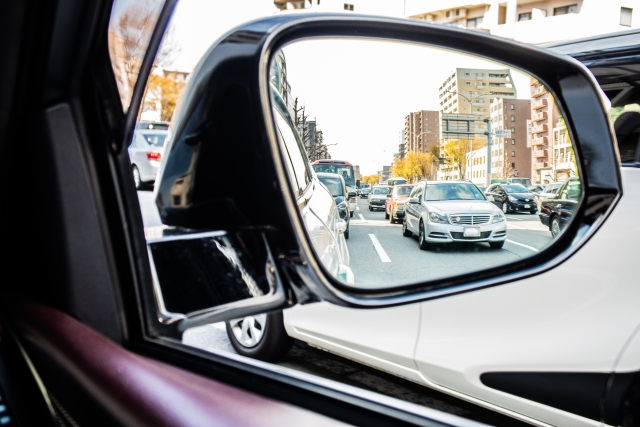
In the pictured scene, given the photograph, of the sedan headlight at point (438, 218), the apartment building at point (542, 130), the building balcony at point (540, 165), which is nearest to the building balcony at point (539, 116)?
the apartment building at point (542, 130)

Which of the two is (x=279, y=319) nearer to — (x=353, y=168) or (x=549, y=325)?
(x=353, y=168)

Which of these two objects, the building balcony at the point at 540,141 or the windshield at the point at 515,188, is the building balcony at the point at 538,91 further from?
the windshield at the point at 515,188

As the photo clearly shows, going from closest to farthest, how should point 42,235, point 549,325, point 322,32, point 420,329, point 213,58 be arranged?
point 213,58
point 322,32
point 42,235
point 549,325
point 420,329

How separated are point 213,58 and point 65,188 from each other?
32.2 inches

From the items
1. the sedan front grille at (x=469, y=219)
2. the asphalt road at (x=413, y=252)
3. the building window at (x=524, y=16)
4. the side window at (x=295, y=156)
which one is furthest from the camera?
the building window at (x=524, y=16)

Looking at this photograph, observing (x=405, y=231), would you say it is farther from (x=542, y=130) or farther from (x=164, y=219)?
(x=164, y=219)

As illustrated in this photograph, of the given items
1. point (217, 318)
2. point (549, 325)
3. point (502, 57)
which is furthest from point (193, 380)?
point (549, 325)

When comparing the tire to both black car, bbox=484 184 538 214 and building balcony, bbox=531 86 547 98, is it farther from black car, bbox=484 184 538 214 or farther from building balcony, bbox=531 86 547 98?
building balcony, bbox=531 86 547 98

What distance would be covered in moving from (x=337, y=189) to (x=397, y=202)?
0.80 ft

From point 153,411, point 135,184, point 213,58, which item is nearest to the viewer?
point 213,58

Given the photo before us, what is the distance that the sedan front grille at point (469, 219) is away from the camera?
1217 mm

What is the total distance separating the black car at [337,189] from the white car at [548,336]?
0.80m

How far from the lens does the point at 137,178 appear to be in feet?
4.06

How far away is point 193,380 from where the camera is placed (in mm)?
1263
